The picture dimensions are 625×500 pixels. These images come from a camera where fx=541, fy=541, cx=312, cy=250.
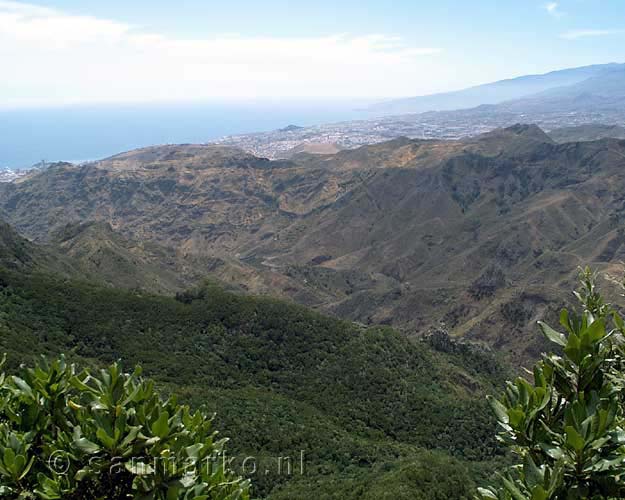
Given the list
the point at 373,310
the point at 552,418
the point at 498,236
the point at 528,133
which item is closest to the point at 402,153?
the point at 528,133

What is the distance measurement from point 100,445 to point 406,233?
14463 centimetres

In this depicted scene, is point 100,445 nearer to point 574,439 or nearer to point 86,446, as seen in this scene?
point 86,446

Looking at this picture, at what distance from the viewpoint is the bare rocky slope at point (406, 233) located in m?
95.4

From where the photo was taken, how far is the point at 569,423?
4508 millimetres

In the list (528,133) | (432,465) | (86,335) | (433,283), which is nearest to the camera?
(432,465)

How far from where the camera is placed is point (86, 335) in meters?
50.8

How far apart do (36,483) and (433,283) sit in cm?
11370

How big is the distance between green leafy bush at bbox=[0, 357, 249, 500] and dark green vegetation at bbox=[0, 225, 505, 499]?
24649 mm

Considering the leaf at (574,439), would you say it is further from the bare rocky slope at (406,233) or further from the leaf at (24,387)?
the bare rocky slope at (406,233)

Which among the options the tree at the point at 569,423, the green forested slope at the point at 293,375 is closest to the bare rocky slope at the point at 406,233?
the green forested slope at the point at 293,375

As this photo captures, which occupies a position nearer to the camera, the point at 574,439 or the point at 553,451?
the point at 574,439

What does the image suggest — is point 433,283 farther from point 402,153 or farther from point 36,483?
point 36,483

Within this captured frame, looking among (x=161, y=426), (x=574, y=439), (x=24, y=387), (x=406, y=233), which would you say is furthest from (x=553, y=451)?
(x=406, y=233)

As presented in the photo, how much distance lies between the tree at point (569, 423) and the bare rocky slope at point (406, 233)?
243 feet
